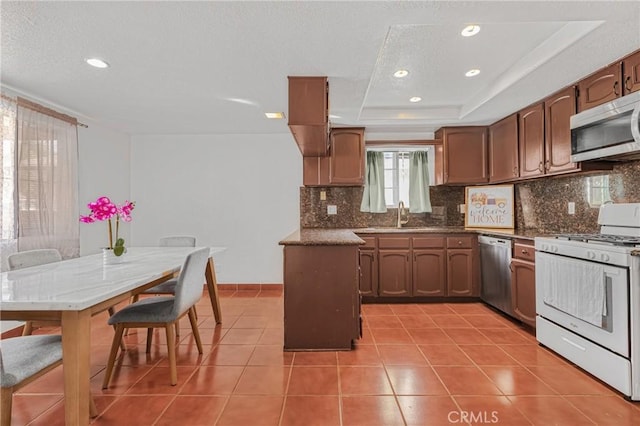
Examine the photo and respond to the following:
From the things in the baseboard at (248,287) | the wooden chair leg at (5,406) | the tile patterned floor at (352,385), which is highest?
the wooden chair leg at (5,406)

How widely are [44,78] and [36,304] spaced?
6.82ft

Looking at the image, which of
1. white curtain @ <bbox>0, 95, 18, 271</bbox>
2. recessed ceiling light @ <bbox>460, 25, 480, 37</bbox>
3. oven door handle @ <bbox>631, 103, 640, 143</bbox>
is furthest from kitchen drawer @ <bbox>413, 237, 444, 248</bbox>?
white curtain @ <bbox>0, 95, 18, 271</bbox>

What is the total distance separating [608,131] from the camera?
223cm

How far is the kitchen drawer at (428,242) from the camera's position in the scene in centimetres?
380

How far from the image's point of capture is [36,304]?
1375 mm

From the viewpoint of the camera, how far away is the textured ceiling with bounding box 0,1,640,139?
1664 millimetres

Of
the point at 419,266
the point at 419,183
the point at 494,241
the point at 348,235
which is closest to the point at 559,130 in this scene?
the point at 494,241

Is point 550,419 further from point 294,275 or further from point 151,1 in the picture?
point 151,1

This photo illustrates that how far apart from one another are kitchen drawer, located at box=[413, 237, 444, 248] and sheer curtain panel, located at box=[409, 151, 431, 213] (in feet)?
2.16

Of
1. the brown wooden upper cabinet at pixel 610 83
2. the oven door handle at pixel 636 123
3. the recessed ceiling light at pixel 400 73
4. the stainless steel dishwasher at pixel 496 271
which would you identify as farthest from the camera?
the stainless steel dishwasher at pixel 496 271

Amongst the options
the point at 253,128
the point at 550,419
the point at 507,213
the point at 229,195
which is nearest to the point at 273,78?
the point at 253,128

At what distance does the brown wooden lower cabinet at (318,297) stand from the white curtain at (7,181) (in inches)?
92.8

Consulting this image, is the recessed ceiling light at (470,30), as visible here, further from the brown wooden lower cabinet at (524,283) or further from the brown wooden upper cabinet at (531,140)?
the brown wooden lower cabinet at (524,283)

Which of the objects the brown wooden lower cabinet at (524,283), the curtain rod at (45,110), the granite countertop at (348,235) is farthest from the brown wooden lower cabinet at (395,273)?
the curtain rod at (45,110)
